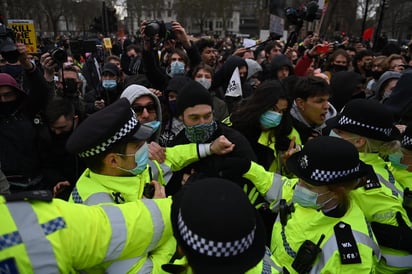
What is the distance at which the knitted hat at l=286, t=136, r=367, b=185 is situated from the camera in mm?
1833

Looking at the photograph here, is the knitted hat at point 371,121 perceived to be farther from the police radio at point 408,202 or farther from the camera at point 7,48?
the camera at point 7,48

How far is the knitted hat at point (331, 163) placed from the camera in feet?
6.01

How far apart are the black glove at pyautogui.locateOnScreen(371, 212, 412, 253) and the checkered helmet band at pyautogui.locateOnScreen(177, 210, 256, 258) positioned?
122 centimetres

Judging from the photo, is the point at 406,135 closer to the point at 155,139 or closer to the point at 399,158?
the point at 399,158

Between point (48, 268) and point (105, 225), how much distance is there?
260 mm

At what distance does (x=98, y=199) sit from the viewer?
1.80 metres

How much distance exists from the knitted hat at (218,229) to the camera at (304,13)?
557 centimetres

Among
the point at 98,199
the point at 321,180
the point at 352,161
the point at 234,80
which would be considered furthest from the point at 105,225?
the point at 234,80

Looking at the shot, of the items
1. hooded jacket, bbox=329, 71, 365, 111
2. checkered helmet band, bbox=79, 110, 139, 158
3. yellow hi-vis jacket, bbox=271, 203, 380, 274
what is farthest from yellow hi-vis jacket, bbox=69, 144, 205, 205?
hooded jacket, bbox=329, 71, 365, 111

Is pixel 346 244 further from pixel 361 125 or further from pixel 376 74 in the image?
pixel 376 74

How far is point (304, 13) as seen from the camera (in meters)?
6.15

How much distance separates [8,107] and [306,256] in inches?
115

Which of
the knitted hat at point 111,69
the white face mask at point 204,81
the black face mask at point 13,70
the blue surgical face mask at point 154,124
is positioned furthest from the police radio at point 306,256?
the black face mask at point 13,70

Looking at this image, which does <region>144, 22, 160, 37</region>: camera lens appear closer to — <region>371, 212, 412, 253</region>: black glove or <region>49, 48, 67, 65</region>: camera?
<region>49, 48, 67, 65</region>: camera
